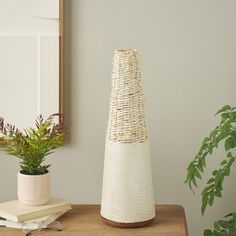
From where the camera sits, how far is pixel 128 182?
1.64m

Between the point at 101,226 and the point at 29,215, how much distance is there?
8.8 inches

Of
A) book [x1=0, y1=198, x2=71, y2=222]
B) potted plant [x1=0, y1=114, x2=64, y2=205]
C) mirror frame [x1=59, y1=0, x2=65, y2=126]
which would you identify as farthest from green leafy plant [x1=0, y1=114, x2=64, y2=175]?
mirror frame [x1=59, y1=0, x2=65, y2=126]

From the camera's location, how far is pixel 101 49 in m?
1.96

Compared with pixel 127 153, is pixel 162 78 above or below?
above

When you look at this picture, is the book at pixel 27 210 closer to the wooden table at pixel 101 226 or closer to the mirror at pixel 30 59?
the wooden table at pixel 101 226

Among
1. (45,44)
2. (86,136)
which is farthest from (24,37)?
(86,136)

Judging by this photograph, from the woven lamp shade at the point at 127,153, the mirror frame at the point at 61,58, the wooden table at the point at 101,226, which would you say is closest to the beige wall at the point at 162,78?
the mirror frame at the point at 61,58

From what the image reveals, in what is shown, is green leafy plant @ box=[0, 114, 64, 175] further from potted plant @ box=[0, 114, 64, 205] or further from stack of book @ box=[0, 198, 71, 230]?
stack of book @ box=[0, 198, 71, 230]

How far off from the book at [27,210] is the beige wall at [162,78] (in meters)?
0.29

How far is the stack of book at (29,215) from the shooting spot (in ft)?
5.39

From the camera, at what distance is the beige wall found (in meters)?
1.95

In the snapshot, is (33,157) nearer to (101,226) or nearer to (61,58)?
(101,226)

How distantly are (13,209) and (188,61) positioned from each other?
81 cm

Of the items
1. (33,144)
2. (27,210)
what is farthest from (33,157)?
(27,210)
